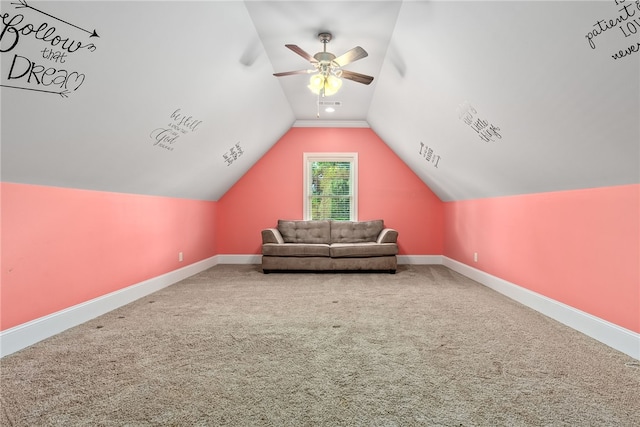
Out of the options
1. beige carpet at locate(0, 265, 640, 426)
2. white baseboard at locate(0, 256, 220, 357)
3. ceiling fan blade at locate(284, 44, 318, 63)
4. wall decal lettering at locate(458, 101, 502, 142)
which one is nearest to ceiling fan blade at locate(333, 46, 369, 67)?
ceiling fan blade at locate(284, 44, 318, 63)

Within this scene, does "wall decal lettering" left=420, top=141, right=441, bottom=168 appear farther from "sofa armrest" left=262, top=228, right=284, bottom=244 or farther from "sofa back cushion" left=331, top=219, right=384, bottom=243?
"sofa armrest" left=262, top=228, right=284, bottom=244

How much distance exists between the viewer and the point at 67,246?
247 centimetres

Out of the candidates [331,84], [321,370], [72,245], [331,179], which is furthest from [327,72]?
[331,179]

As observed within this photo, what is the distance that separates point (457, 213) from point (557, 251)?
2.31 metres

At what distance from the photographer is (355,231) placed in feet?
17.6

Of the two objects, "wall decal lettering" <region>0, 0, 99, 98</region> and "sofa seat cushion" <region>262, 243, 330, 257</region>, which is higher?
"wall decal lettering" <region>0, 0, 99, 98</region>

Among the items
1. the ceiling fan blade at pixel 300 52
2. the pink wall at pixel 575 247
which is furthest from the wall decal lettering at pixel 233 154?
the pink wall at pixel 575 247

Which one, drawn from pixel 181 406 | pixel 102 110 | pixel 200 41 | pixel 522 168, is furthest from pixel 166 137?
pixel 522 168

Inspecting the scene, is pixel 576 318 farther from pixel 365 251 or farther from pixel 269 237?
pixel 269 237

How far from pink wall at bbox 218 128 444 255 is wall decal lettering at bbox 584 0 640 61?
422 centimetres

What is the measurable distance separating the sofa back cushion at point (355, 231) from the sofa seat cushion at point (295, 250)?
56 cm

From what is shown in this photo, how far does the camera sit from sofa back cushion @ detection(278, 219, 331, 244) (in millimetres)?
5305

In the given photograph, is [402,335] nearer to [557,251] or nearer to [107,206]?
[557,251]

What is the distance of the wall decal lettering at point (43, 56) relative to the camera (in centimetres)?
142
